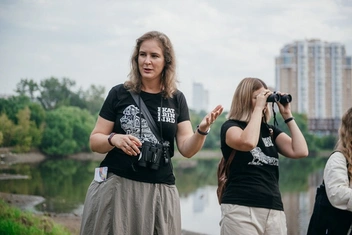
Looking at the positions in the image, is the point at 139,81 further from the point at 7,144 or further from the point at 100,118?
the point at 7,144

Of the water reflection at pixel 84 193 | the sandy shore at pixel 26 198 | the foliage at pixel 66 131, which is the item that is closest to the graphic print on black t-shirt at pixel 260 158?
the sandy shore at pixel 26 198

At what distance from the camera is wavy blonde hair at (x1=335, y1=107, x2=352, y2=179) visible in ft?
6.32

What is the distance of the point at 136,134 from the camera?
184 cm

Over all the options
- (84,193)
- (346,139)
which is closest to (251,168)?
(346,139)

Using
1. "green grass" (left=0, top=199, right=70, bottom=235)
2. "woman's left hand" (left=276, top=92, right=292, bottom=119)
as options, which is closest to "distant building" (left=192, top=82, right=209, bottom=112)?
"green grass" (left=0, top=199, right=70, bottom=235)

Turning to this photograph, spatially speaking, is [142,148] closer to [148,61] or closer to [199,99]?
[148,61]

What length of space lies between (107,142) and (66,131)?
997 centimetres

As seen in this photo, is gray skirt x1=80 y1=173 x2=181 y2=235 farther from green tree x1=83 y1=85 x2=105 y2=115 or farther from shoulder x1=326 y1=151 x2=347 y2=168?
green tree x1=83 y1=85 x2=105 y2=115

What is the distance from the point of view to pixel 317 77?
28.1 m

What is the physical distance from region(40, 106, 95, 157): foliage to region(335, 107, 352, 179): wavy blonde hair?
8839 millimetres

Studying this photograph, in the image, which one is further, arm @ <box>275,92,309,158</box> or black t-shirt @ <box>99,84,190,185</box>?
Result: arm @ <box>275,92,309,158</box>

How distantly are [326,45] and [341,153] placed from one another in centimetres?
2822

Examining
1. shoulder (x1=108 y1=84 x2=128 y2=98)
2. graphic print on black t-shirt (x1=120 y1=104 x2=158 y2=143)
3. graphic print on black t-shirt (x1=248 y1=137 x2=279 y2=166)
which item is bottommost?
graphic print on black t-shirt (x1=248 y1=137 x2=279 y2=166)

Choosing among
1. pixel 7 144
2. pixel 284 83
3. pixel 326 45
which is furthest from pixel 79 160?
pixel 326 45
